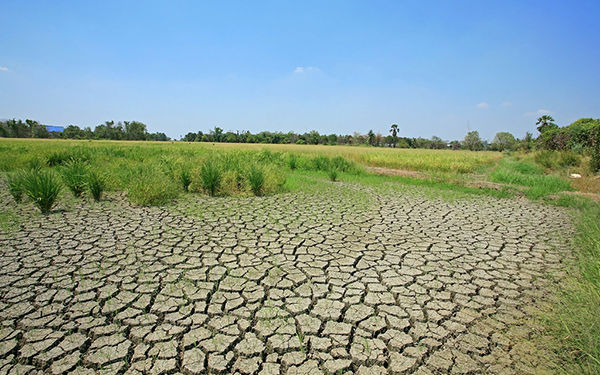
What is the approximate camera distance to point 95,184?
7.23 meters

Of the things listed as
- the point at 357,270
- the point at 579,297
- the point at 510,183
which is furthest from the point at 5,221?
the point at 510,183

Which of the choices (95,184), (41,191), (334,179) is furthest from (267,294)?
(334,179)

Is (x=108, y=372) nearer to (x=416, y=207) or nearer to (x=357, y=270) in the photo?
(x=357, y=270)

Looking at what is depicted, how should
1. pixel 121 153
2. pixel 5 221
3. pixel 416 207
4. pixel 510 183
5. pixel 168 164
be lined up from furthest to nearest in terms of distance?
pixel 121 153 → pixel 510 183 → pixel 168 164 → pixel 416 207 → pixel 5 221

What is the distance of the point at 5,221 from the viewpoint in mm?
5371

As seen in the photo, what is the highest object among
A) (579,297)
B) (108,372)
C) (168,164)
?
(168,164)

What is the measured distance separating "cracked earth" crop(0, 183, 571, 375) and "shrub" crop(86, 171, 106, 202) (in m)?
1.36

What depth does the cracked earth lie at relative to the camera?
7.20 feet

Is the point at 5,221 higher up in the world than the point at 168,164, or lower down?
lower down

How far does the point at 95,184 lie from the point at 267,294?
20.9ft

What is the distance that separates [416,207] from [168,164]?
845cm

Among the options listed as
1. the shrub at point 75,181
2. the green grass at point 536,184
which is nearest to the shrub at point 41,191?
the shrub at point 75,181

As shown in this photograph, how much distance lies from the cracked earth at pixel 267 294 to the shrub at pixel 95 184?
1.36 meters

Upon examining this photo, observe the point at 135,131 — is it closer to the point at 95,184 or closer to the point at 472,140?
the point at 95,184
